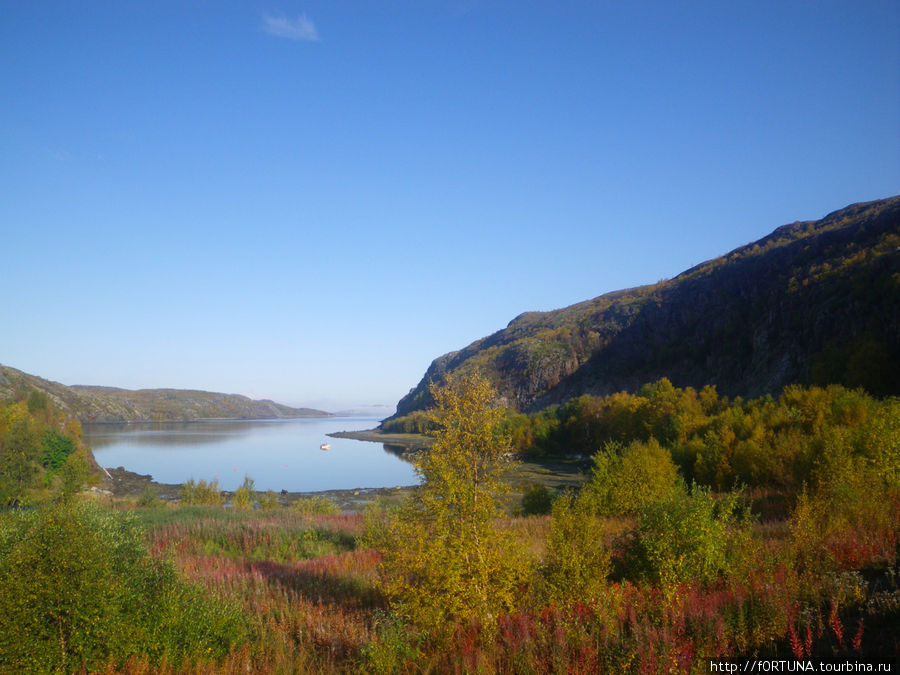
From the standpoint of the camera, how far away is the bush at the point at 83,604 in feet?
20.5

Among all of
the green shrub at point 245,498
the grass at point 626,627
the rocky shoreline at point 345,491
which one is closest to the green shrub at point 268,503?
the green shrub at point 245,498

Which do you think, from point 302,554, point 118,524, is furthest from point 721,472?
point 118,524

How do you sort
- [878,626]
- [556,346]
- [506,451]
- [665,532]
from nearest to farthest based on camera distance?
[878,626], [506,451], [665,532], [556,346]

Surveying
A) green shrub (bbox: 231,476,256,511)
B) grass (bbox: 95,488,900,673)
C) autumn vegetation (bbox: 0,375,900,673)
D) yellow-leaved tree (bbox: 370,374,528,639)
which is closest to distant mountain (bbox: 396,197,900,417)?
autumn vegetation (bbox: 0,375,900,673)

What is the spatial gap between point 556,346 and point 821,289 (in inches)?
3234

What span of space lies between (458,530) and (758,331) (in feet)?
352

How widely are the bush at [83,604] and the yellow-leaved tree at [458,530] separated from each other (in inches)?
122

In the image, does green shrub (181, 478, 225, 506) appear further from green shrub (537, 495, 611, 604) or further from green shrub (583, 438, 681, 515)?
green shrub (537, 495, 611, 604)

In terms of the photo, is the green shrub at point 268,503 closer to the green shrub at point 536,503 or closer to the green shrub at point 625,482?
the green shrub at point 536,503

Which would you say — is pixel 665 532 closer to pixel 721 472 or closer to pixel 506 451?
pixel 506 451

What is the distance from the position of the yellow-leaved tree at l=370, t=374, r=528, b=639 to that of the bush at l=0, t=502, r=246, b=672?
3101 millimetres

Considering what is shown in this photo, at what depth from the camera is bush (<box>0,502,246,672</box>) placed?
6.26 meters

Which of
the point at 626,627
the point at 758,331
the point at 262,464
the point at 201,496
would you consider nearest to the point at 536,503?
the point at 626,627

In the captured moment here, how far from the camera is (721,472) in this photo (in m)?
29.1
